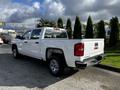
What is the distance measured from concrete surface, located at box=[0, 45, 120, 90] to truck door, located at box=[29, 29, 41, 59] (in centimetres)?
74

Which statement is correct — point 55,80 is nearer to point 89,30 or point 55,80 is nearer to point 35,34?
point 35,34

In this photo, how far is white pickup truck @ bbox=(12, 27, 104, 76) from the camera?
6656 millimetres

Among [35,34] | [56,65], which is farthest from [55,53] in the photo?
[35,34]

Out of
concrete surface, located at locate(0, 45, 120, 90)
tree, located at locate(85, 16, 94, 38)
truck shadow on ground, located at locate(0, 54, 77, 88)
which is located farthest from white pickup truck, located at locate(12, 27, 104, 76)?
tree, located at locate(85, 16, 94, 38)

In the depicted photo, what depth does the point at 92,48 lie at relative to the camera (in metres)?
7.20

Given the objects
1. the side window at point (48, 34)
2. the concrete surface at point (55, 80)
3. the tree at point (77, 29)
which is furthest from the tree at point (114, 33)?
the side window at point (48, 34)

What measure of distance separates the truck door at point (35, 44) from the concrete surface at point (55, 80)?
2.44 ft

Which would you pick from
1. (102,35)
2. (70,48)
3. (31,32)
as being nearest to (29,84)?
(70,48)

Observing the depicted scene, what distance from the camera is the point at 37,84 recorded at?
6.65 metres

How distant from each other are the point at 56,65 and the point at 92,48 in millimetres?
1565

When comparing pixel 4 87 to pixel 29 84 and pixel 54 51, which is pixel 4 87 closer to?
pixel 29 84

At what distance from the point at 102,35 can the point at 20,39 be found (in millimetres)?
13447

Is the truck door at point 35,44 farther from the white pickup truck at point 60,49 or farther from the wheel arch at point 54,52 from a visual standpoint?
the wheel arch at point 54,52

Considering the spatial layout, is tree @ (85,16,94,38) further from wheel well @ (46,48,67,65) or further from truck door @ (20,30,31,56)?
wheel well @ (46,48,67,65)
